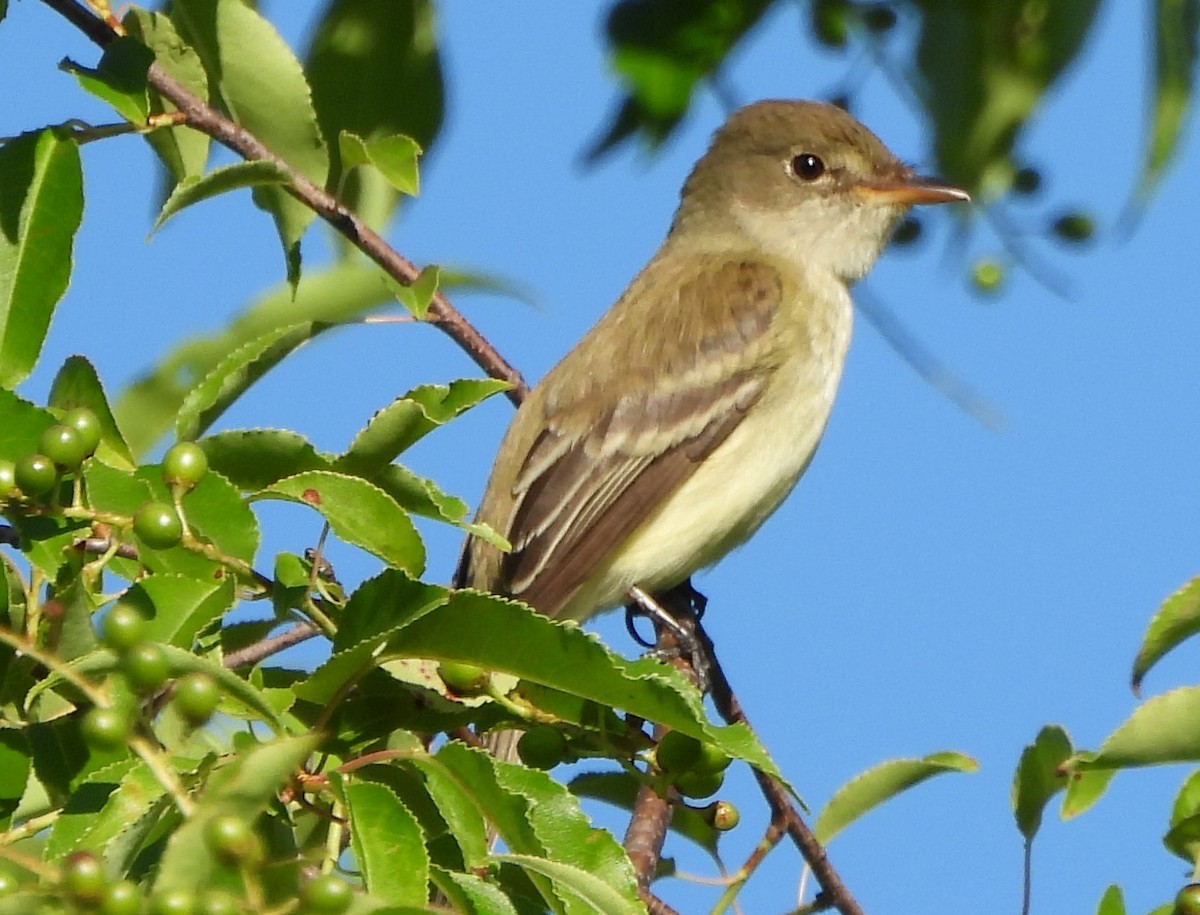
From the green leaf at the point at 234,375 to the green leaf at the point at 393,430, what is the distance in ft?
0.96

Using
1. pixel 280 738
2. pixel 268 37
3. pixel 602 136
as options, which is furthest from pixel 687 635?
pixel 280 738

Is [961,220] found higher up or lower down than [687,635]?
higher up

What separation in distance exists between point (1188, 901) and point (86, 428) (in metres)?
1.51

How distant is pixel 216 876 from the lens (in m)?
1.86

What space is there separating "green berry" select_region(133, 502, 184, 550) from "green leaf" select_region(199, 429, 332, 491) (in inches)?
8.1

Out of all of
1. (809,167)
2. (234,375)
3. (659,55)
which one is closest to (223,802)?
(234,375)

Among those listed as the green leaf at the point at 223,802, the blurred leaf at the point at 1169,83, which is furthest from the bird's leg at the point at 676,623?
the green leaf at the point at 223,802

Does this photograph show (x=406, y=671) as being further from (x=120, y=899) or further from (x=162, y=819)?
(x=120, y=899)

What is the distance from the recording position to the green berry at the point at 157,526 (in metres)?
2.26

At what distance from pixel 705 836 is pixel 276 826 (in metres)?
1.22

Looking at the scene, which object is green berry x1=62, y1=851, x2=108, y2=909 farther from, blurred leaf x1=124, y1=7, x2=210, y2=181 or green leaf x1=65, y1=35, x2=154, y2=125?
blurred leaf x1=124, y1=7, x2=210, y2=181

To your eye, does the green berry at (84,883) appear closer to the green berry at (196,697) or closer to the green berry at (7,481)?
the green berry at (196,697)

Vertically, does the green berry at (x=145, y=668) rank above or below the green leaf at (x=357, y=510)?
below

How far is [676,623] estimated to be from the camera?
454 centimetres
